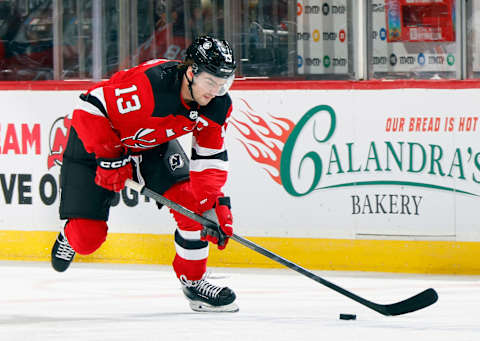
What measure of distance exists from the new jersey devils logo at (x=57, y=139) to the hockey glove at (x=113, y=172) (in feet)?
6.59

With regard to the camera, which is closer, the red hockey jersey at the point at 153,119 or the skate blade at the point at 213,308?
the red hockey jersey at the point at 153,119

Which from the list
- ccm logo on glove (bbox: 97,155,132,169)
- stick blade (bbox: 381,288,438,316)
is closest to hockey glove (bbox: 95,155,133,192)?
ccm logo on glove (bbox: 97,155,132,169)

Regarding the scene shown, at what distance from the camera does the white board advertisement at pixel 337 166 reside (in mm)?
5875

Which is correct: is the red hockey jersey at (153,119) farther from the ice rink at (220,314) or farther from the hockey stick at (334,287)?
the ice rink at (220,314)

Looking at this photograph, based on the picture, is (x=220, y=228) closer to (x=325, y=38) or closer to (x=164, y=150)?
(x=164, y=150)

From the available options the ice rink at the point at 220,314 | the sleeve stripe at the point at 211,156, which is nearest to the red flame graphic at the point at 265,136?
the ice rink at the point at 220,314

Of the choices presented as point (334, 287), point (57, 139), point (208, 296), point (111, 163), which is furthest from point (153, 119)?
point (57, 139)

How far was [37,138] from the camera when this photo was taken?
6500mm

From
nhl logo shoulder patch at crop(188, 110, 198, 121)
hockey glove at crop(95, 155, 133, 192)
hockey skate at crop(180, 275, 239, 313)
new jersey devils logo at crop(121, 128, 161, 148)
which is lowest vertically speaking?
hockey skate at crop(180, 275, 239, 313)

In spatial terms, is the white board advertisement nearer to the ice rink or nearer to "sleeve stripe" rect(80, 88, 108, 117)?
the ice rink

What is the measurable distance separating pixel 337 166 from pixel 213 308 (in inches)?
61.4

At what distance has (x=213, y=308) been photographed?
4781 millimetres

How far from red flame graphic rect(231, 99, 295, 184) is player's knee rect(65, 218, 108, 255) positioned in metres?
1.66

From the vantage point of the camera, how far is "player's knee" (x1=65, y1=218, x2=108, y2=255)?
467cm
